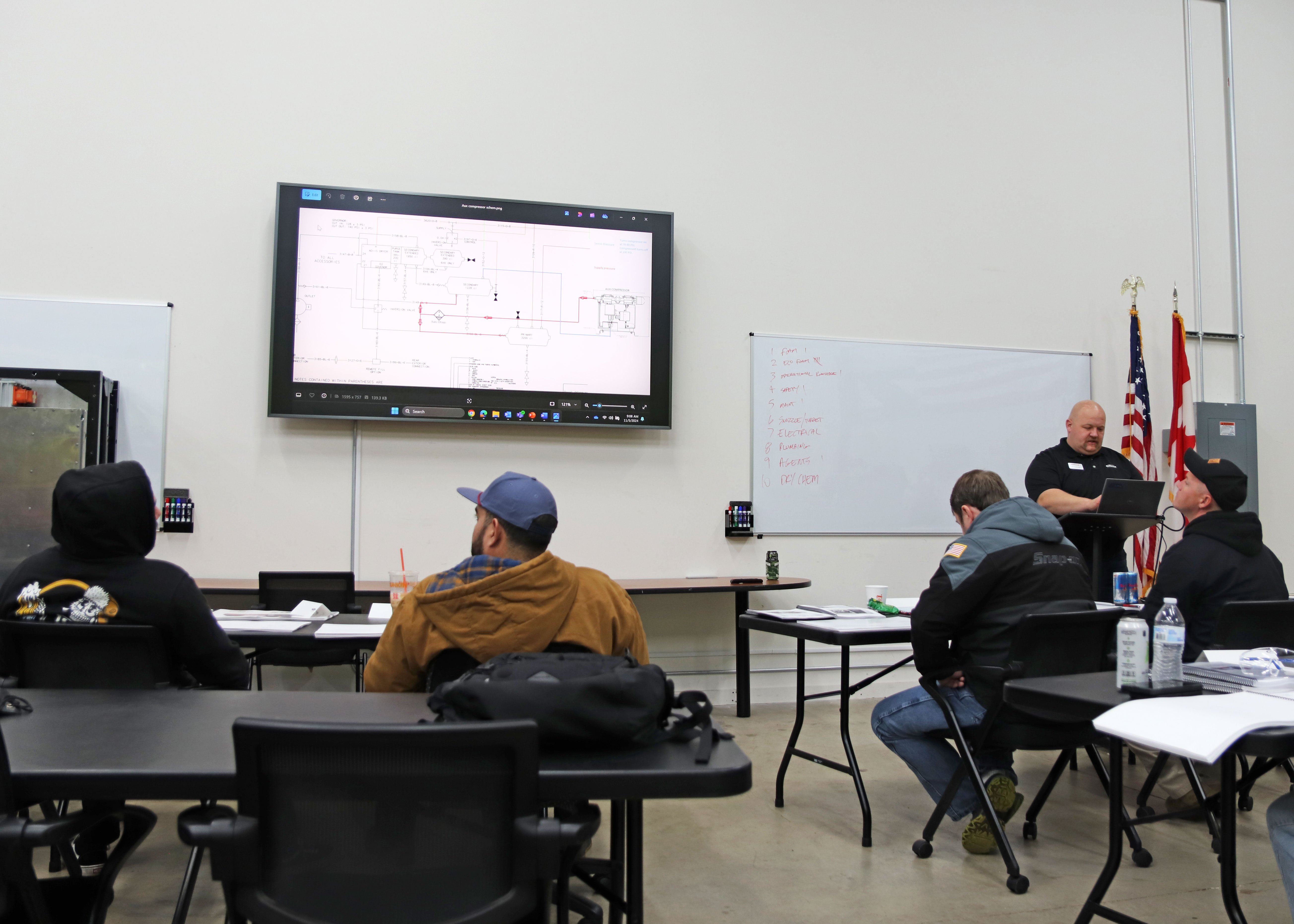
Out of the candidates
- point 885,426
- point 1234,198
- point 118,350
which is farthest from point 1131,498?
point 118,350

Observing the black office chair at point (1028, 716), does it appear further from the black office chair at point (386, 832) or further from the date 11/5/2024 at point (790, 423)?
the date 11/5/2024 at point (790, 423)

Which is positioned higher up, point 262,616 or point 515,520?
point 515,520

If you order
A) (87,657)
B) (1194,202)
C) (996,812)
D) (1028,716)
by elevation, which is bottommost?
(996,812)

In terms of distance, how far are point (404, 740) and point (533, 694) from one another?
21 cm

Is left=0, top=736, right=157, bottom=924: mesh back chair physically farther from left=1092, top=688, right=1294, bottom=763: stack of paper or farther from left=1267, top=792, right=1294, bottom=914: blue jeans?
left=1267, top=792, right=1294, bottom=914: blue jeans

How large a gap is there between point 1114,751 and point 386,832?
1516 mm

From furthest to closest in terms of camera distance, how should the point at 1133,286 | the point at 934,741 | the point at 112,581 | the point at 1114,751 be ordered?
the point at 1133,286 → the point at 934,741 → the point at 112,581 → the point at 1114,751

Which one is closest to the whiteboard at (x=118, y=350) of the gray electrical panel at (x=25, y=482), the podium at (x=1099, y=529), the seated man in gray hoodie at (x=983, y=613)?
the gray electrical panel at (x=25, y=482)

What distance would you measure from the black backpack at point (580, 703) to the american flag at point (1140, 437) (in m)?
4.88

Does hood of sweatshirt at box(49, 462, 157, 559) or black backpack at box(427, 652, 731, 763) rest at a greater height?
hood of sweatshirt at box(49, 462, 157, 559)

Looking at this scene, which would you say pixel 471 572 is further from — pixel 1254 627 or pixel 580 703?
pixel 1254 627

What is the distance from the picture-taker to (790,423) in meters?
5.11

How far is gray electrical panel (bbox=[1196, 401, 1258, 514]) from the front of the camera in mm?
5598

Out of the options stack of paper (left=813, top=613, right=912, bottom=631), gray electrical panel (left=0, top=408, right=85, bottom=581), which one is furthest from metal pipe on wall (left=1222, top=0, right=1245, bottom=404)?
gray electrical panel (left=0, top=408, right=85, bottom=581)
